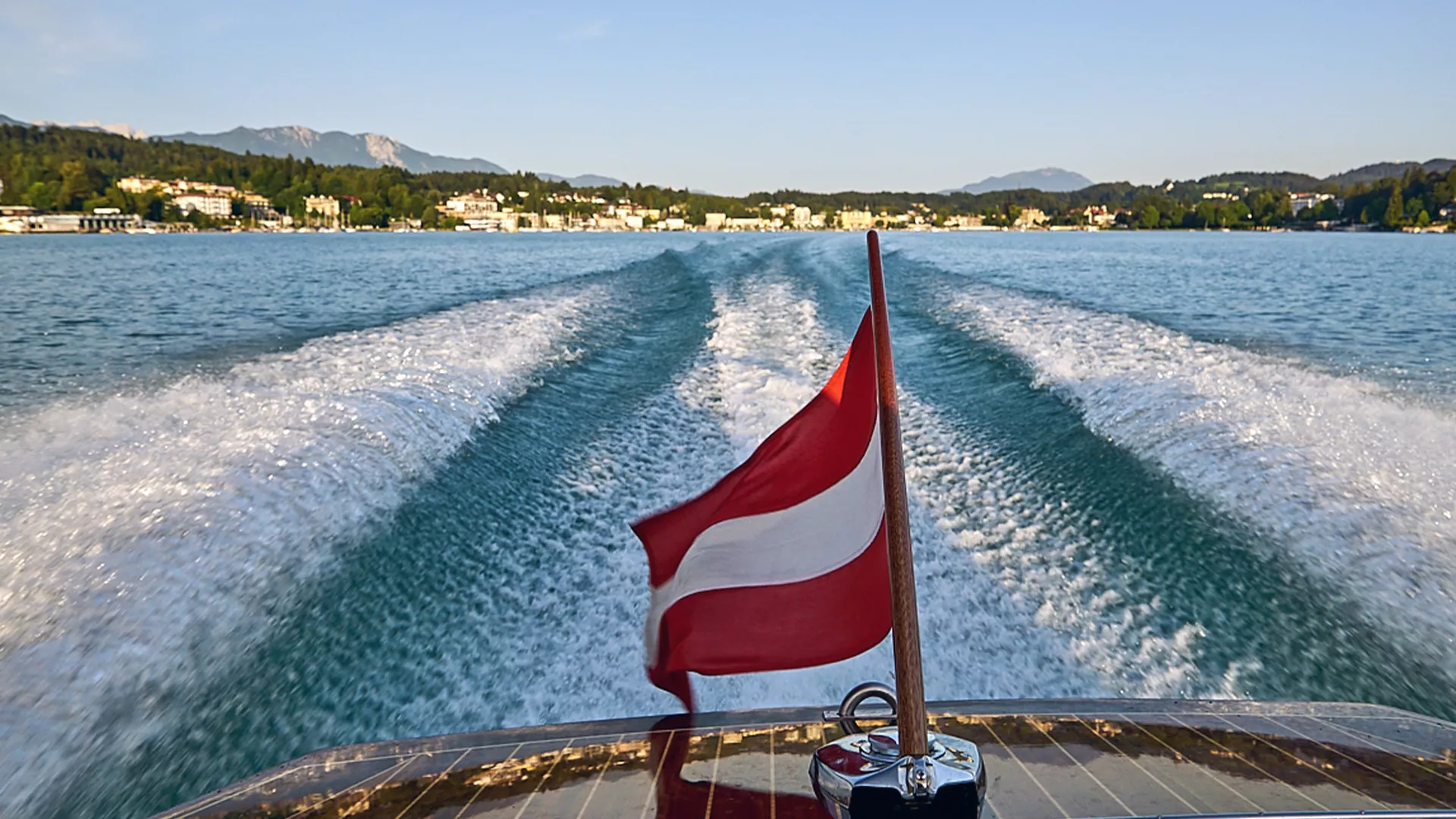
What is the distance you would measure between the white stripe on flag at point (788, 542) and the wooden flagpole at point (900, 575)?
27 cm

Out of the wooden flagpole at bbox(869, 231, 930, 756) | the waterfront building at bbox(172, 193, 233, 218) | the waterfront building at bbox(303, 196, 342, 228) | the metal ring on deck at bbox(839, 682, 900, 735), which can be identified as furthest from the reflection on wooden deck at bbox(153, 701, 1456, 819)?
the waterfront building at bbox(303, 196, 342, 228)

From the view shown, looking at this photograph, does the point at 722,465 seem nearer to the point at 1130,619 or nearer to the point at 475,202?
the point at 1130,619

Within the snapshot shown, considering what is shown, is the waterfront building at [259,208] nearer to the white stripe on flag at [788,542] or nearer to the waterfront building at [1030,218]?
the waterfront building at [1030,218]

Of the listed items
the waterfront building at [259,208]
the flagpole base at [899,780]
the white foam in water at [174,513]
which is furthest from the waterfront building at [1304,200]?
the flagpole base at [899,780]

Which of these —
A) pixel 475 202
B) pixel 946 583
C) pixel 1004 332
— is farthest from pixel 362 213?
pixel 946 583

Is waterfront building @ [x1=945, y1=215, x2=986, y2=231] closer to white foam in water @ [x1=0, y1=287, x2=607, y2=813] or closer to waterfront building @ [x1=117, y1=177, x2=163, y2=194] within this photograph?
waterfront building @ [x1=117, y1=177, x2=163, y2=194]

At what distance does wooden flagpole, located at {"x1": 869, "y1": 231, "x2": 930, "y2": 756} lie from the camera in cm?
130

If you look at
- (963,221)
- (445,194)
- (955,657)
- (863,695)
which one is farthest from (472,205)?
(863,695)

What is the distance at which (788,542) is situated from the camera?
190cm

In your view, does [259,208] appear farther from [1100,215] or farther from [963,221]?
[1100,215]

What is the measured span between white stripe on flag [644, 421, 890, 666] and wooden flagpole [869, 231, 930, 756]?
0.27 meters

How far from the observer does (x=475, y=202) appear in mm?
93312

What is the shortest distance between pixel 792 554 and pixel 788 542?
0.08 feet

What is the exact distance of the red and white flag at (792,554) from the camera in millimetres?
1836
